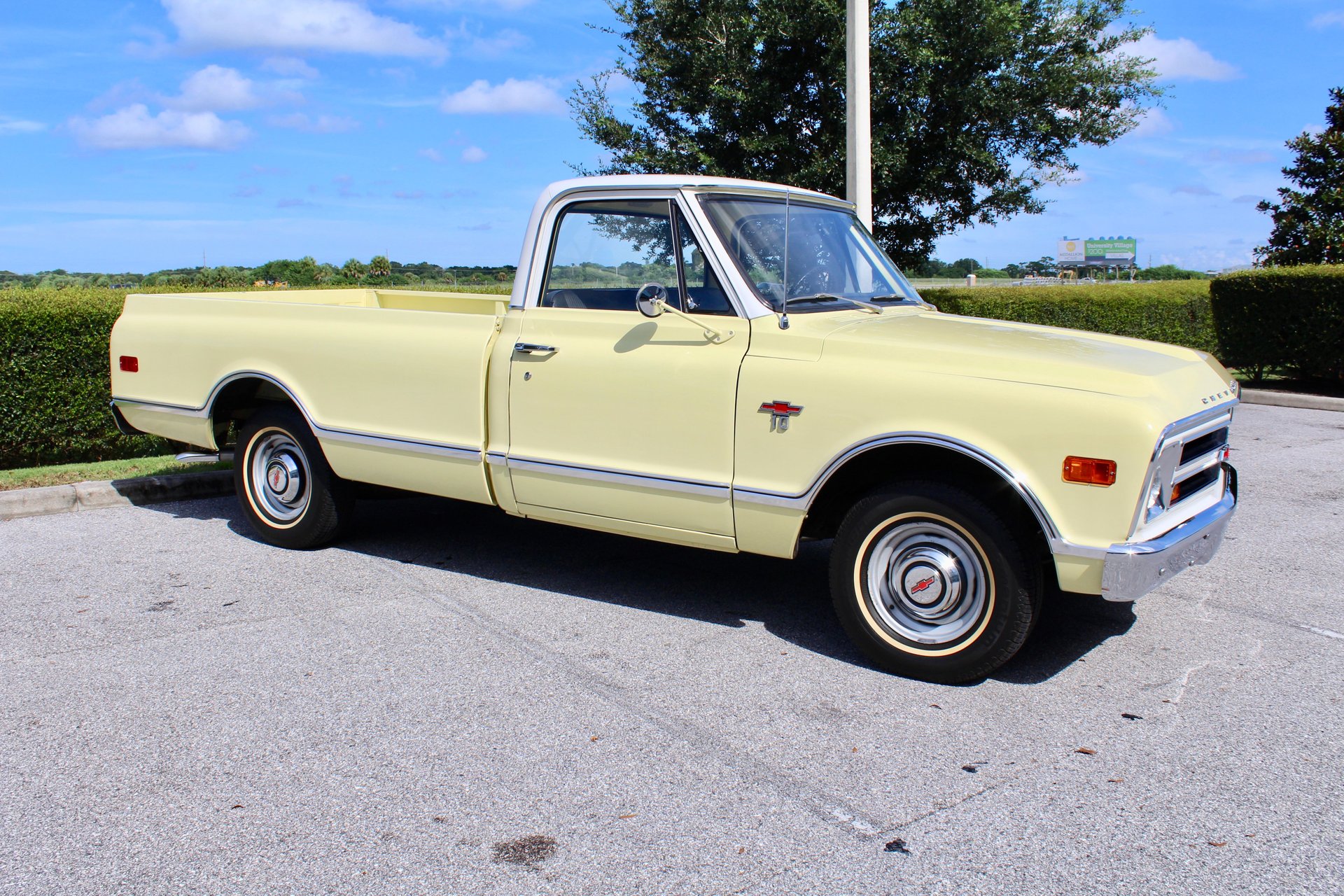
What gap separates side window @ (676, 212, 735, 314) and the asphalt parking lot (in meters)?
1.49

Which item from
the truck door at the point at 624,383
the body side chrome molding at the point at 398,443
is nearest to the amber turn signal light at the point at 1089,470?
the truck door at the point at 624,383

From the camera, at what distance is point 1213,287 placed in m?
14.9

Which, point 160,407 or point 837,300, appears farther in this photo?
point 160,407

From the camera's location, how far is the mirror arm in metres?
4.70

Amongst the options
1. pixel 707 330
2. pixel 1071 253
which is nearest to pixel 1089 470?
pixel 707 330

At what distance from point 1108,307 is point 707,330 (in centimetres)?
1274

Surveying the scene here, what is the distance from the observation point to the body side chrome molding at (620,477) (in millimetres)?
4680

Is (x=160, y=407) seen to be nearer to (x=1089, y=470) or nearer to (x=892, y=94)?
(x=1089, y=470)

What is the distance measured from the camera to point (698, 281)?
4895 mm

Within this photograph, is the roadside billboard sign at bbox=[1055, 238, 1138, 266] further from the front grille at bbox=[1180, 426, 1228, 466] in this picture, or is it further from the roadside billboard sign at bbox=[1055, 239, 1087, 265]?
the front grille at bbox=[1180, 426, 1228, 466]

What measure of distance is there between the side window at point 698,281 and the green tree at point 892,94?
8.64 metres

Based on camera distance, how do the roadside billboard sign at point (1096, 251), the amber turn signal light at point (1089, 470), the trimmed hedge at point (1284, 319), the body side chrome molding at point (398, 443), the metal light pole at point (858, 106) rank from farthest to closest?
1. the roadside billboard sign at point (1096, 251)
2. the trimmed hedge at point (1284, 319)
3. the metal light pole at point (858, 106)
4. the body side chrome molding at point (398, 443)
5. the amber turn signal light at point (1089, 470)

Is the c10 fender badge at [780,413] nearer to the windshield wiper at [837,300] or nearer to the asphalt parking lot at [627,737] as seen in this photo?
the windshield wiper at [837,300]

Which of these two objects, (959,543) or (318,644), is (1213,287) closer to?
(959,543)
